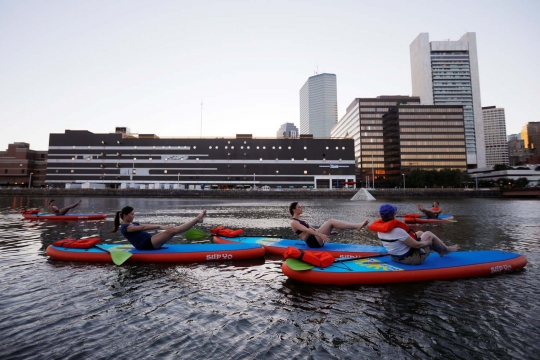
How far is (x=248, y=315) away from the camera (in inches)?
233

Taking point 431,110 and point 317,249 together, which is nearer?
point 317,249

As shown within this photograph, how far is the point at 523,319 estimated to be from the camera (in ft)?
18.8

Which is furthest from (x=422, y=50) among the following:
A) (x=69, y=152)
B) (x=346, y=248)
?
(x=346, y=248)

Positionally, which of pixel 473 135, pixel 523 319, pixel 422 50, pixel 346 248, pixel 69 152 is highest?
pixel 422 50

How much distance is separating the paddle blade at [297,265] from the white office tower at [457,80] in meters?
185

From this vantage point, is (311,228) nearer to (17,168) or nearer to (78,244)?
(78,244)

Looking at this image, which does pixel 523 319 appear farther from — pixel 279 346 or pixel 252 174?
pixel 252 174

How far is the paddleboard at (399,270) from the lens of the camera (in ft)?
25.1

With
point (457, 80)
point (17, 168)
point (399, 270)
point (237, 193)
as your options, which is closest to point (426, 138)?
point (457, 80)

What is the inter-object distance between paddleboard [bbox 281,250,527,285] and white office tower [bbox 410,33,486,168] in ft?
596

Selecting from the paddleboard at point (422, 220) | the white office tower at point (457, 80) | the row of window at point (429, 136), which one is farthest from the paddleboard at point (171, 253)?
the white office tower at point (457, 80)

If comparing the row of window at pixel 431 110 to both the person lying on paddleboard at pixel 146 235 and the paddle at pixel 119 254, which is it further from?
the paddle at pixel 119 254

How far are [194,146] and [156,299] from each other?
9772cm

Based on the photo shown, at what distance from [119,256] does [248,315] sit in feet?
18.8
